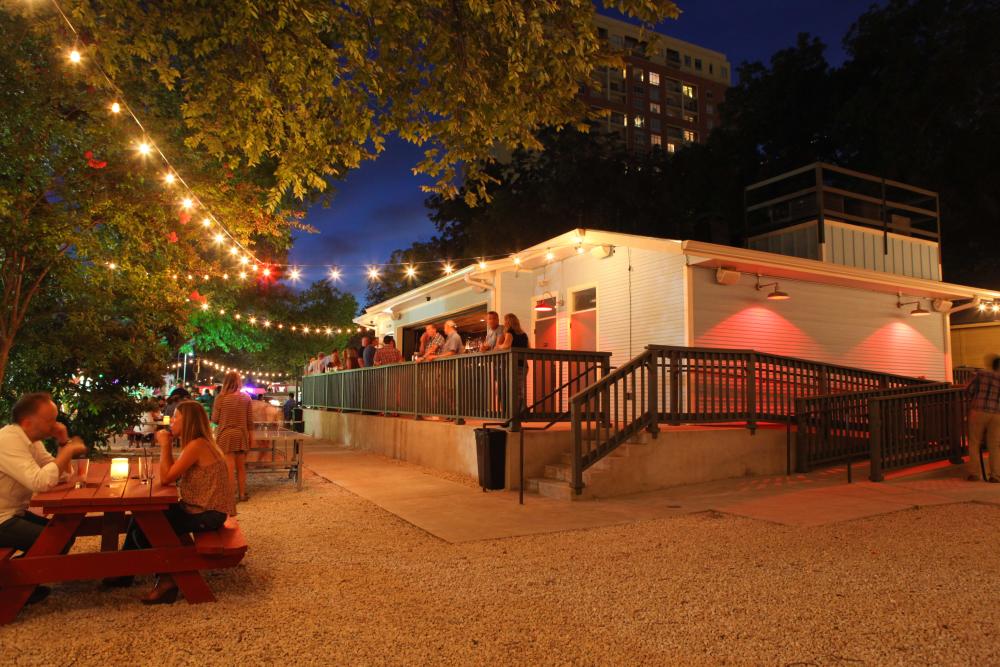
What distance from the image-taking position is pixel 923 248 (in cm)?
1634

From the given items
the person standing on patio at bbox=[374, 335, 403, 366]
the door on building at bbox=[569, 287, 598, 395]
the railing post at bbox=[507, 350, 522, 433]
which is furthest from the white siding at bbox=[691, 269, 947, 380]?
the person standing on patio at bbox=[374, 335, 403, 366]

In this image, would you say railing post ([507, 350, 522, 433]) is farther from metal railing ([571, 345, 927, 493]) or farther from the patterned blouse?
the patterned blouse

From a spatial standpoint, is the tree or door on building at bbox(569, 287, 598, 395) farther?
door on building at bbox(569, 287, 598, 395)

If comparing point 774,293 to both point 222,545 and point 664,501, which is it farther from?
point 222,545

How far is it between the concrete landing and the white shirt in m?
3.20

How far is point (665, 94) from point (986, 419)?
71269mm

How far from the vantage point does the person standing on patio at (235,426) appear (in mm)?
8547

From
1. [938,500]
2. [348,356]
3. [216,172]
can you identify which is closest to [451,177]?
[216,172]

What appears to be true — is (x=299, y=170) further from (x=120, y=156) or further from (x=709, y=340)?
(x=709, y=340)

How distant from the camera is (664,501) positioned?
832cm

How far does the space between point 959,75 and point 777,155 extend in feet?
27.7

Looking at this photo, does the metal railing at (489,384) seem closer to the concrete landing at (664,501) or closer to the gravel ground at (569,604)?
the concrete landing at (664,501)

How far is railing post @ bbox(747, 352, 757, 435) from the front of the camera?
32.8ft

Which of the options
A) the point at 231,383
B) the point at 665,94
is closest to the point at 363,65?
the point at 231,383
